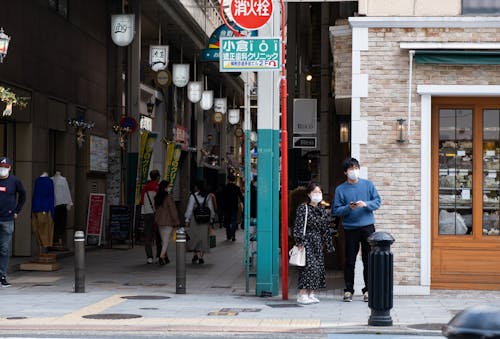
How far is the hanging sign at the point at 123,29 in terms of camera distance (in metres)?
25.6

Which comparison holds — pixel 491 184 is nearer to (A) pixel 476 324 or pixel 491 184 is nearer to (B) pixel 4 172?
(B) pixel 4 172

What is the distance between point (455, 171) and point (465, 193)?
367 mm

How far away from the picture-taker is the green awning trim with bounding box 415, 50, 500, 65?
565 inches

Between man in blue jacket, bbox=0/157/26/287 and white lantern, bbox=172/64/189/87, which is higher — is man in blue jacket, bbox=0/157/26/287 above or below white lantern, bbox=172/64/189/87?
below

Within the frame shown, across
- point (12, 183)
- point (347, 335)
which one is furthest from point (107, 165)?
point (347, 335)

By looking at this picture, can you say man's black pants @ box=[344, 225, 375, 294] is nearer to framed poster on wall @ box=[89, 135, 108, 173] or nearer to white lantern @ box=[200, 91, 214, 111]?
framed poster on wall @ box=[89, 135, 108, 173]

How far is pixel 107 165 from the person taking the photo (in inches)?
1112

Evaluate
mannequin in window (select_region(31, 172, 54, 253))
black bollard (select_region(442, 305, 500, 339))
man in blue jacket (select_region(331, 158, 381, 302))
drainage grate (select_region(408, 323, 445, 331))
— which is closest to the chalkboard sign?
mannequin in window (select_region(31, 172, 54, 253))

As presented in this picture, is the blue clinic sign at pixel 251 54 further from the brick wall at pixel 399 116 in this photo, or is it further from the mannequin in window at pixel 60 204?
the mannequin in window at pixel 60 204

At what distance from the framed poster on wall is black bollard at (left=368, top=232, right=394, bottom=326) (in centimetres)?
1609

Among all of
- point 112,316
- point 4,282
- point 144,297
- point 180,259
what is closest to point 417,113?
point 180,259

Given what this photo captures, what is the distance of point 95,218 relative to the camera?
25.7 meters

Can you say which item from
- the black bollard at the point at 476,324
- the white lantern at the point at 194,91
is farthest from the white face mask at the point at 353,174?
the white lantern at the point at 194,91

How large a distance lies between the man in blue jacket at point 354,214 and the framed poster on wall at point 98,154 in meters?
13.7
